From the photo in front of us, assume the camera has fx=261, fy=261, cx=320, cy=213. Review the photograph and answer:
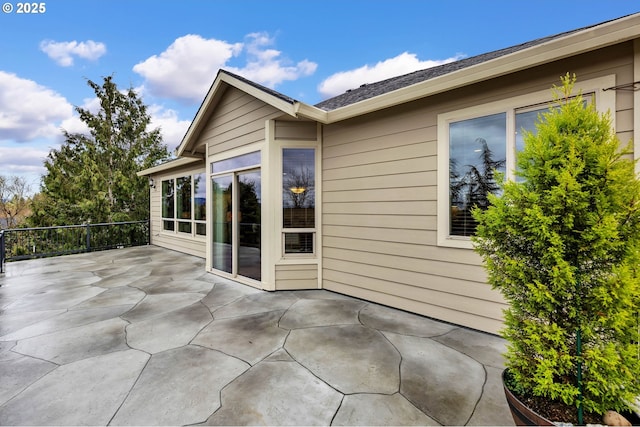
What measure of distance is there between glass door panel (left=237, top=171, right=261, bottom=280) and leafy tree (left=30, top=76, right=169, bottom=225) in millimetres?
11089

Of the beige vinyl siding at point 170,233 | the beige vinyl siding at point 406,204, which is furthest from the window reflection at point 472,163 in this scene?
the beige vinyl siding at point 170,233

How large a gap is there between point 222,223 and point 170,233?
4.76 metres

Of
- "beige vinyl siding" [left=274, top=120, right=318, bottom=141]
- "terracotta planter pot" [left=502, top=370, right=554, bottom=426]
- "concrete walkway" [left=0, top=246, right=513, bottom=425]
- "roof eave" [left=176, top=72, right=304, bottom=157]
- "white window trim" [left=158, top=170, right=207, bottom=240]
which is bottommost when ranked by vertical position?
"concrete walkway" [left=0, top=246, right=513, bottom=425]

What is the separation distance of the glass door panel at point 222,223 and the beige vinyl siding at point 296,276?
137cm

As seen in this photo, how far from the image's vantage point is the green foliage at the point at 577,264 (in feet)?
4.19

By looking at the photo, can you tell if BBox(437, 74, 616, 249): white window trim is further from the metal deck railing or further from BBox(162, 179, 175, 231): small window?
the metal deck railing

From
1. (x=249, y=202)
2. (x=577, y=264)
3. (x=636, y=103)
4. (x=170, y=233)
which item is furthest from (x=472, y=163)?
(x=170, y=233)

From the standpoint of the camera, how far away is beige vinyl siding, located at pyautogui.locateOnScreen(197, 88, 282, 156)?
4629mm

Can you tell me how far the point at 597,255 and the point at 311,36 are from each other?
10.7 meters

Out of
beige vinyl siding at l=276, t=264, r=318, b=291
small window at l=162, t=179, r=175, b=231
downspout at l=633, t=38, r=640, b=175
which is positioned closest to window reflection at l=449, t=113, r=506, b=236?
downspout at l=633, t=38, r=640, b=175

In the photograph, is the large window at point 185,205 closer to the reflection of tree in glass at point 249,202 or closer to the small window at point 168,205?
the small window at point 168,205

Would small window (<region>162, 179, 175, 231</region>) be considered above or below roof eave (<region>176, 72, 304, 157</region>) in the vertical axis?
below

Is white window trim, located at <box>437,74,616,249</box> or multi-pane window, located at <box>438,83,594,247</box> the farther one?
multi-pane window, located at <box>438,83,594,247</box>

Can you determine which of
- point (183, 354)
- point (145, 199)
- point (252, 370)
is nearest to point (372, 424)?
point (252, 370)
